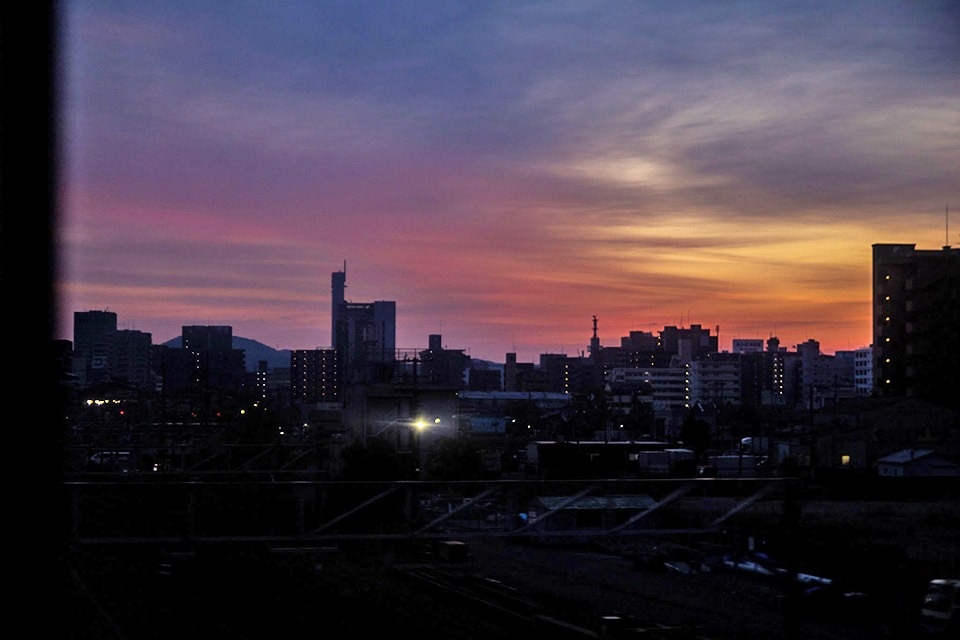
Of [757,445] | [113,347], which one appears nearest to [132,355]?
[113,347]

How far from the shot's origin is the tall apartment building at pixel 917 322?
28.4 meters

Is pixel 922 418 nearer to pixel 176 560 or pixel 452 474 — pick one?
pixel 452 474

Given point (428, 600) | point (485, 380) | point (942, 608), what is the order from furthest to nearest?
point (485, 380) → point (942, 608) → point (428, 600)

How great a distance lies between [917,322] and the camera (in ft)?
112

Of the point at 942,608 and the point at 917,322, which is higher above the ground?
the point at 917,322

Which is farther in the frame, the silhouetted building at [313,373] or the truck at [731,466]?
the silhouetted building at [313,373]

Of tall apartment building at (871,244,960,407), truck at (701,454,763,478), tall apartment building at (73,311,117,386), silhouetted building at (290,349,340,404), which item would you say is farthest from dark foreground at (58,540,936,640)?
silhouetted building at (290,349,340,404)

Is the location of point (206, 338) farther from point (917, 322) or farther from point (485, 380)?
point (917, 322)

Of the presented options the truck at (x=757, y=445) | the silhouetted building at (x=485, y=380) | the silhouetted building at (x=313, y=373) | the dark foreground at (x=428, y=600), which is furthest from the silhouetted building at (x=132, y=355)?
the dark foreground at (x=428, y=600)

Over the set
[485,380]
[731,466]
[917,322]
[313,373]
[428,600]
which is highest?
[917,322]

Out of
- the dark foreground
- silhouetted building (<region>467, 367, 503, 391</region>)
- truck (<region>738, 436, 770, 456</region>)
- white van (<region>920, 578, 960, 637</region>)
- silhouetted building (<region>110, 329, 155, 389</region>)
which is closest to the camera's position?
the dark foreground

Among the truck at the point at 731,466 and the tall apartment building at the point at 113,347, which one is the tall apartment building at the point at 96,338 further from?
the truck at the point at 731,466

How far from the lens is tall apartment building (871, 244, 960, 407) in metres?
28.4

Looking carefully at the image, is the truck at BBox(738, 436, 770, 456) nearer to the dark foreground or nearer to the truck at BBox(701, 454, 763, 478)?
the truck at BBox(701, 454, 763, 478)
